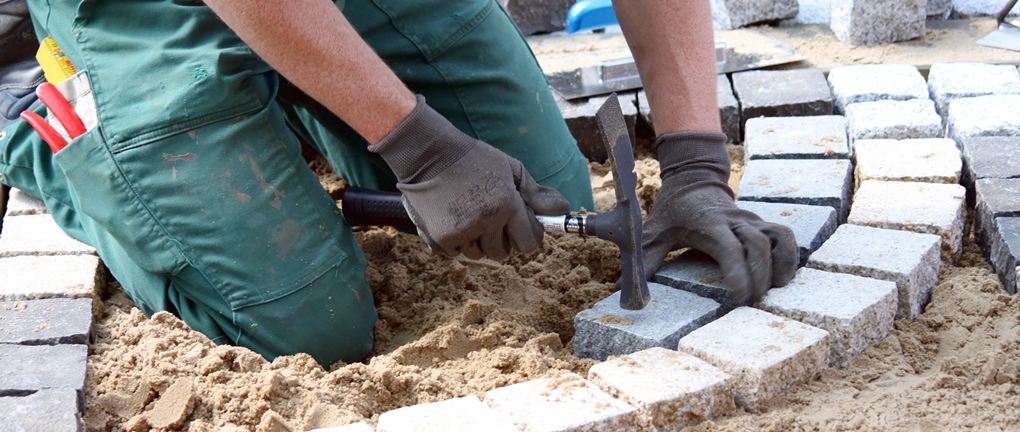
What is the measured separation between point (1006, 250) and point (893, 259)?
13.6 inches

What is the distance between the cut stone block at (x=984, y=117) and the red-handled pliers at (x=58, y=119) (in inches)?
123

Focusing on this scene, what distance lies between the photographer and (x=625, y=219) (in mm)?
1966

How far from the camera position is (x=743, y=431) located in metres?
1.63

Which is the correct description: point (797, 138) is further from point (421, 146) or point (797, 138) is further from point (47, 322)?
point (47, 322)

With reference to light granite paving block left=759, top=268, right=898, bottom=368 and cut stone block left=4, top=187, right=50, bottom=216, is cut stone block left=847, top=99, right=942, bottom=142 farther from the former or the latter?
cut stone block left=4, top=187, right=50, bottom=216

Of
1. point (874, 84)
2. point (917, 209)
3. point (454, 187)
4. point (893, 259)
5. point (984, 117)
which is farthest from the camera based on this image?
point (874, 84)

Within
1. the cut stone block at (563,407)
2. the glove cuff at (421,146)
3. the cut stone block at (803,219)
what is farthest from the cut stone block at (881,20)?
the cut stone block at (563,407)

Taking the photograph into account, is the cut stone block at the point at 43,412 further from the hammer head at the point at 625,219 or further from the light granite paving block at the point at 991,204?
the light granite paving block at the point at 991,204

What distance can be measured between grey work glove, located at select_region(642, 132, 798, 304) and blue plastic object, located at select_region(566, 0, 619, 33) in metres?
2.31

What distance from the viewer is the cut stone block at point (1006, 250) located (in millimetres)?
2121

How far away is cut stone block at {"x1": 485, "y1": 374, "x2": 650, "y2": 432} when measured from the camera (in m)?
1.58

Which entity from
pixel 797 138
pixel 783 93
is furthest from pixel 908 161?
pixel 783 93

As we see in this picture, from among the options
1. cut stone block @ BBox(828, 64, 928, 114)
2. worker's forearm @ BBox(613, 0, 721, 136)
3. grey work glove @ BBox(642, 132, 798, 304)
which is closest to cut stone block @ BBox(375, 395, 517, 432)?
grey work glove @ BBox(642, 132, 798, 304)

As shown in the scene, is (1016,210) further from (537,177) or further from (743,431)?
(537,177)
